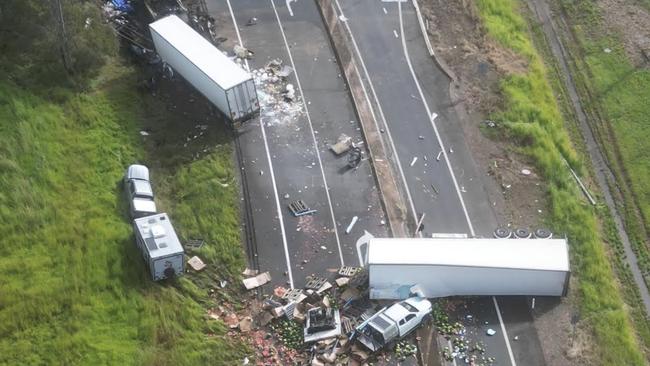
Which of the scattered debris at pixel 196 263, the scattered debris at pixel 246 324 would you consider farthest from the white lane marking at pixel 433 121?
the scattered debris at pixel 196 263

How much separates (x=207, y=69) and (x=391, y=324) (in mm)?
16509

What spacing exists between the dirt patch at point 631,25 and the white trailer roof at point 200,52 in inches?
908

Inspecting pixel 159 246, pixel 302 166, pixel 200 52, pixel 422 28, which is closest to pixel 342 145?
pixel 302 166

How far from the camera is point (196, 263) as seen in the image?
101 ft

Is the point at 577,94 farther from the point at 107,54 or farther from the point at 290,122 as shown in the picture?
the point at 107,54

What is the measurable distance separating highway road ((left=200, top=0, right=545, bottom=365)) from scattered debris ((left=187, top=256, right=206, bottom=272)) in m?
2.42

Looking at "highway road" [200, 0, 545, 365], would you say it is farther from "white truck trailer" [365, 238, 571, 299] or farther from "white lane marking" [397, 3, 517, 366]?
"white truck trailer" [365, 238, 571, 299]

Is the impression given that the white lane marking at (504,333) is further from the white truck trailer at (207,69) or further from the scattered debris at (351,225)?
the white truck trailer at (207,69)

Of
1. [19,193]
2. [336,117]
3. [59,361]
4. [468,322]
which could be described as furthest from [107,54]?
[468,322]

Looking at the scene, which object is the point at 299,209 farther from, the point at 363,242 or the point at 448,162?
the point at 448,162

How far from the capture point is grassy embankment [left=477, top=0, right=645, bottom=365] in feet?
93.9

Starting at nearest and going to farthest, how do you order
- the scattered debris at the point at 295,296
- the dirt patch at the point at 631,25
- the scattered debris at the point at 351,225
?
1. the scattered debris at the point at 295,296
2. the scattered debris at the point at 351,225
3. the dirt patch at the point at 631,25

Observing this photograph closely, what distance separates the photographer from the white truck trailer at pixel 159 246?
29039 mm

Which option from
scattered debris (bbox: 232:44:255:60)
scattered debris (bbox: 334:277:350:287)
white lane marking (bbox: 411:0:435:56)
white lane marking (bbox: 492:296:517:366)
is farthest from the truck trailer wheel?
scattered debris (bbox: 232:44:255:60)
